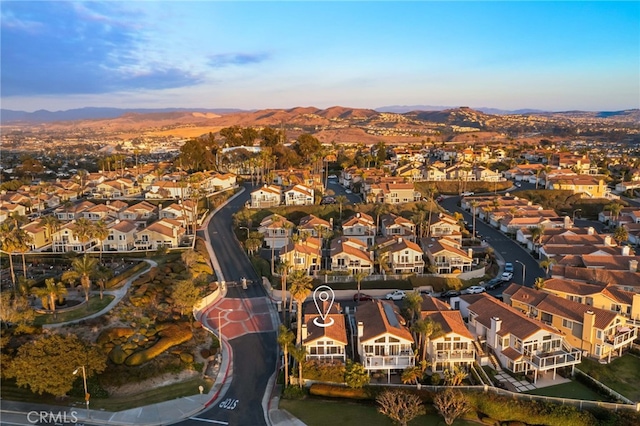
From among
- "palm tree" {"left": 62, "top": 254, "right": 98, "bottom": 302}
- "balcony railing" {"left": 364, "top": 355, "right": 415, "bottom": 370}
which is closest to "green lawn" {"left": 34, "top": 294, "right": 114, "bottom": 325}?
"palm tree" {"left": 62, "top": 254, "right": 98, "bottom": 302}

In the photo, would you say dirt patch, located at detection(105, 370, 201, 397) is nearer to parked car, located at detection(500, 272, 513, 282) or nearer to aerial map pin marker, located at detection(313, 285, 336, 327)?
aerial map pin marker, located at detection(313, 285, 336, 327)

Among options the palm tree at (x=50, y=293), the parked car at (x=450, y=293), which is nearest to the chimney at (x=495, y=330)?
the parked car at (x=450, y=293)

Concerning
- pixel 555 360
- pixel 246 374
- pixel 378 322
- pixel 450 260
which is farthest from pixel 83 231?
pixel 555 360

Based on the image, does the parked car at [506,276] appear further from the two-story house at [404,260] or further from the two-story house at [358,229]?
the two-story house at [358,229]

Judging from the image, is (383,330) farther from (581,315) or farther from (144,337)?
(144,337)

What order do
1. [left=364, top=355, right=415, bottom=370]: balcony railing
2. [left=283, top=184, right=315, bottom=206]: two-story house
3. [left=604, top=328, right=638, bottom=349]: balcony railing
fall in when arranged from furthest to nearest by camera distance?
[left=283, top=184, right=315, bottom=206]: two-story house < [left=604, top=328, right=638, bottom=349]: balcony railing < [left=364, top=355, right=415, bottom=370]: balcony railing

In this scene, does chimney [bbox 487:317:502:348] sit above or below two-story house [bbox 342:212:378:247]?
below

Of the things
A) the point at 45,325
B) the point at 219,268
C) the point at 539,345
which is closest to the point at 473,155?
the point at 219,268

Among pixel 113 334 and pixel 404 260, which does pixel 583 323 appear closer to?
pixel 404 260

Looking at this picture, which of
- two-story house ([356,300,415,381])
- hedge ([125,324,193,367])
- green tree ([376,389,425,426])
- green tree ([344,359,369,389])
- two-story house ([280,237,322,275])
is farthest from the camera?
two-story house ([280,237,322,275])
